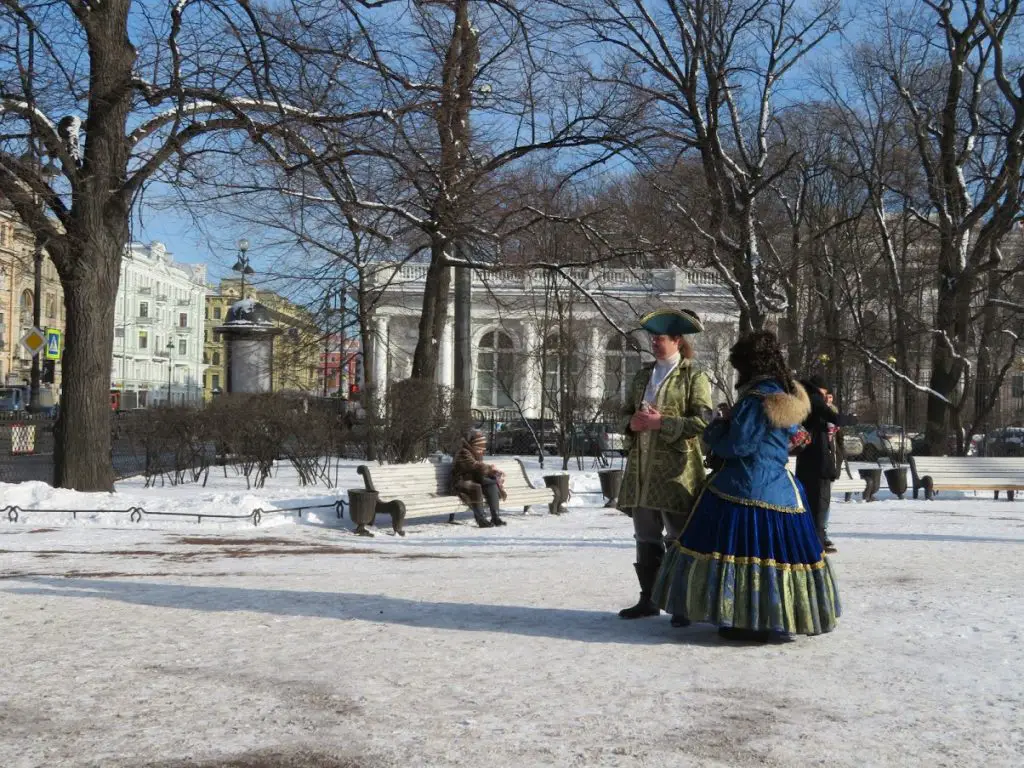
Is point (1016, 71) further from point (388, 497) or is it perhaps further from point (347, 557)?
point (347, 557)

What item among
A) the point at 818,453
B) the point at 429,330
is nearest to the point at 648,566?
the point at 818,453

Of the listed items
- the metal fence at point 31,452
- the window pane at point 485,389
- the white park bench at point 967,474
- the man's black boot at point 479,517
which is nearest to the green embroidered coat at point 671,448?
the man's black boot at point 479,517

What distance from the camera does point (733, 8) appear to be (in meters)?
22.1

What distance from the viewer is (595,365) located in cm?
4816

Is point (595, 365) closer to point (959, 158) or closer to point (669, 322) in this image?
point (959, 158)

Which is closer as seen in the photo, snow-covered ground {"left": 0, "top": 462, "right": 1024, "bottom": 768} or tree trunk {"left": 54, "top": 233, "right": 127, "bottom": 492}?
snow-covered ground {"left": 0, "top": 462, "right": 1024, "bottom": 768}

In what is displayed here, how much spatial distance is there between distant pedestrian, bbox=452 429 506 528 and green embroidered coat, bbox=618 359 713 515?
7901 mm

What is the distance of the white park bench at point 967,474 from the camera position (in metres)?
19.1

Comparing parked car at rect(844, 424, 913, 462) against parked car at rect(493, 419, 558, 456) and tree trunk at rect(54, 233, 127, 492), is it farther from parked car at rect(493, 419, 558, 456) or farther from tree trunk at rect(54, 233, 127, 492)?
tree trunk at rect(54, 233, 127, 492)

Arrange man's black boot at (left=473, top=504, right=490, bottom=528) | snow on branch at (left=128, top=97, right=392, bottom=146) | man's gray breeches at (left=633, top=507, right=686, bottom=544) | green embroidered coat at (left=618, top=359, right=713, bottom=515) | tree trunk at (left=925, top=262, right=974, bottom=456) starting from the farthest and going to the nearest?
tree trunk at (left=925, top=262, right=974, bottom=456) → man's black boot at (left=473, top=504, right=490, bottom=528) → snow on branch at (left=128, top=97, right=392, bottom=146) → man's gray breeches at (left=633, top=507, right=686, bottom=544) → green embroidered coat at (left=618, top=359, right=713, bottom=515)

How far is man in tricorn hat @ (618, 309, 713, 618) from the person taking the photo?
6559mm

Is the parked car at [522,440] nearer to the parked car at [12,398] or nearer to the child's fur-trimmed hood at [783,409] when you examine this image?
the parked car at [12,398]

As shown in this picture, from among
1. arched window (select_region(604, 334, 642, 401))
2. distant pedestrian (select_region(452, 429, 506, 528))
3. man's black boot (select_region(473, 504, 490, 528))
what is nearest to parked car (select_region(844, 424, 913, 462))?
arched window (select_region(604, 334, 642, 401))

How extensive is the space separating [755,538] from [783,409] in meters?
0.65
